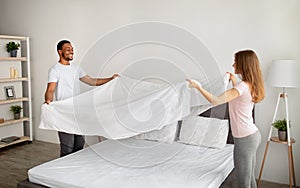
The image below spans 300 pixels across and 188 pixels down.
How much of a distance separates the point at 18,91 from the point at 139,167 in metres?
3.27

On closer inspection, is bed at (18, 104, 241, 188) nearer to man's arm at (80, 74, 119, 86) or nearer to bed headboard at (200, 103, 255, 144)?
bed headboard at (200, 103, 255, 144)

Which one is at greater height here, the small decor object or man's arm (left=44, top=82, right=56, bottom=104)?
the small decor object

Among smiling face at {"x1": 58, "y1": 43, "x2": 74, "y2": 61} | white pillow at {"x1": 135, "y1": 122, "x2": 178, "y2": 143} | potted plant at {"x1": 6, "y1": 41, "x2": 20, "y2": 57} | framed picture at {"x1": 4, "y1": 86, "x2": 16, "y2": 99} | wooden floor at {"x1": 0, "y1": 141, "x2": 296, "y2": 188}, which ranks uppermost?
potted plant at {"x1": 6, "y1": 41, "x2": 20, "y2": 57}

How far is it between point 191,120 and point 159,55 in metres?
1.07

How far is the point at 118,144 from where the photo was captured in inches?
144

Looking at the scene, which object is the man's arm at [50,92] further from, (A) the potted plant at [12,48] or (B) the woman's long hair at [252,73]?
(A) the potted plant at [12,48]

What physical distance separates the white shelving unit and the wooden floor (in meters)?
0.19

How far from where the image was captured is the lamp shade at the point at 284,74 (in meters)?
3.15

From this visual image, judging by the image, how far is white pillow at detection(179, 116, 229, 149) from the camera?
3.48m

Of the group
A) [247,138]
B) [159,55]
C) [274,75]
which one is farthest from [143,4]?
[247,138]

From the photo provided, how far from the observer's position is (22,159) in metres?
4.46

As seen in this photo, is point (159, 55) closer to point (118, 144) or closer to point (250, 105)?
point (118, 144)

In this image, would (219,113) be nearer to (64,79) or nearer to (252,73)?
(252,73)

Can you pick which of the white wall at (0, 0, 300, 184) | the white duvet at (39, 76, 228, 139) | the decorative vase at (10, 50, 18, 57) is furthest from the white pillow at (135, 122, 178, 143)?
the decorative vase at (10, 50, 18, 57)
